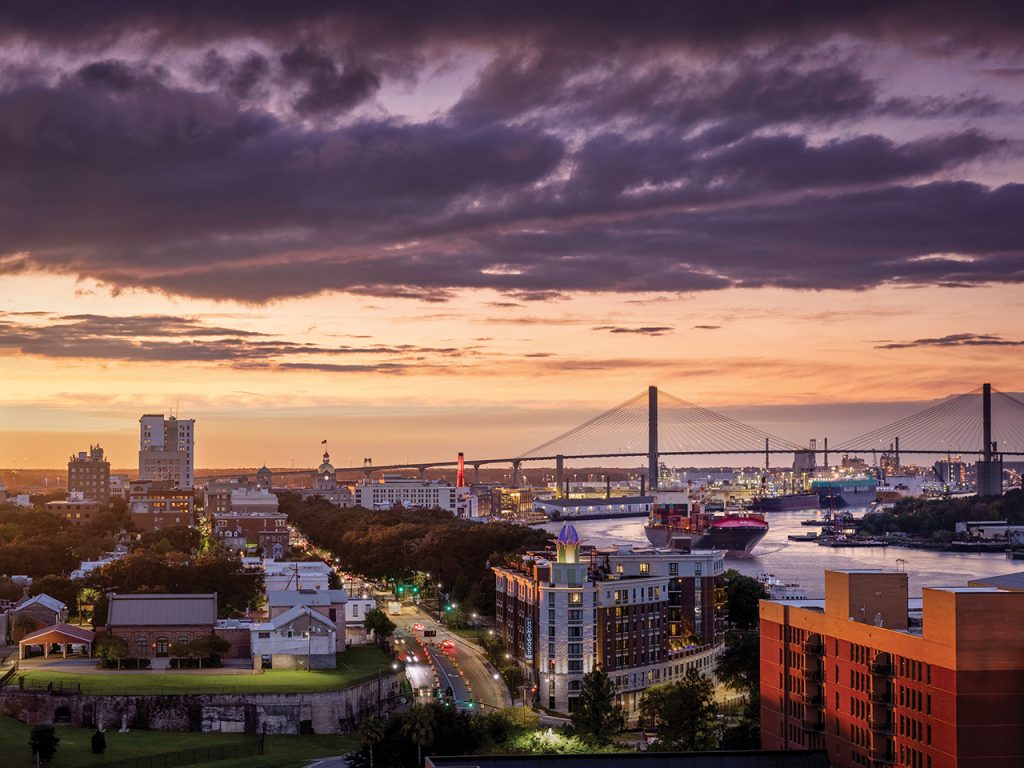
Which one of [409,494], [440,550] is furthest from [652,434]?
[440,550]

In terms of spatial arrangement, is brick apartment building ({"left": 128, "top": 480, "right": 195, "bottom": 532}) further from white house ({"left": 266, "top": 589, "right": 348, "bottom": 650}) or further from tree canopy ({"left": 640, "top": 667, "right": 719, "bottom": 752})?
tree canopy ({"left": 640, "top": 667, "right": 719, "bottom": 752})

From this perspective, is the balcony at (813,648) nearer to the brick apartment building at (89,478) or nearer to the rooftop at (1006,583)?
the rooftop at (1006,583)

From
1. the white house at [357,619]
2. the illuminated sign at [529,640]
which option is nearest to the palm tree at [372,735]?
the illuminated sign at [529,640]

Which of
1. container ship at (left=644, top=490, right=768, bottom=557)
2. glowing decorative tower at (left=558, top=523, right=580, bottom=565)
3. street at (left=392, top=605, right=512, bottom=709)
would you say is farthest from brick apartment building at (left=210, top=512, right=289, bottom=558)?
glowing decorative tower at (left=558, top=523, right=580, bottom=565)

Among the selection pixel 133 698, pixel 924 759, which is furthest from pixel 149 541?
pixel 924 759

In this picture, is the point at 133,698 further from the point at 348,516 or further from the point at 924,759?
the point at 348,516

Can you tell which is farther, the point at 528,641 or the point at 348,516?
the point at 348,516
